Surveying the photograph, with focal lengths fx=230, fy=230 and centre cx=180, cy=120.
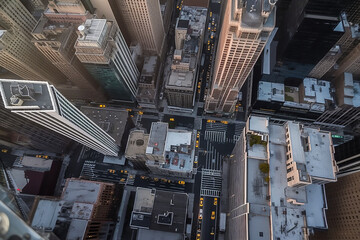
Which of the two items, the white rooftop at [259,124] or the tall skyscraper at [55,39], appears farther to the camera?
the tall skyscraper at [55,39]

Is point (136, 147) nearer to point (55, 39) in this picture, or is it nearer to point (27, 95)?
point (27, 95)

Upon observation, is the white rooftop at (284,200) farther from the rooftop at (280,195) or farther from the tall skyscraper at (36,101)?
the tall skyscraper at (36,101)

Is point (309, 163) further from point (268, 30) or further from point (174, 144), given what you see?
point (174, 144)

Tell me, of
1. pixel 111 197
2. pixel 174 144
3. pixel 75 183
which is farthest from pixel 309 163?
pixel 75 183

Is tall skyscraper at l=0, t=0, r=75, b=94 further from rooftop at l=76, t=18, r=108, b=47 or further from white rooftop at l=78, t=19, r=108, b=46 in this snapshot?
white rooftop at l=78, t=19, r=108, b=46

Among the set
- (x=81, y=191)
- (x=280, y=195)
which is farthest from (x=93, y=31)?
(x=280, y=195)

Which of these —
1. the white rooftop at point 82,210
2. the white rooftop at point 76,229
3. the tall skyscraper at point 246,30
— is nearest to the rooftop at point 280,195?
the tall skyscraper at point 246,30
